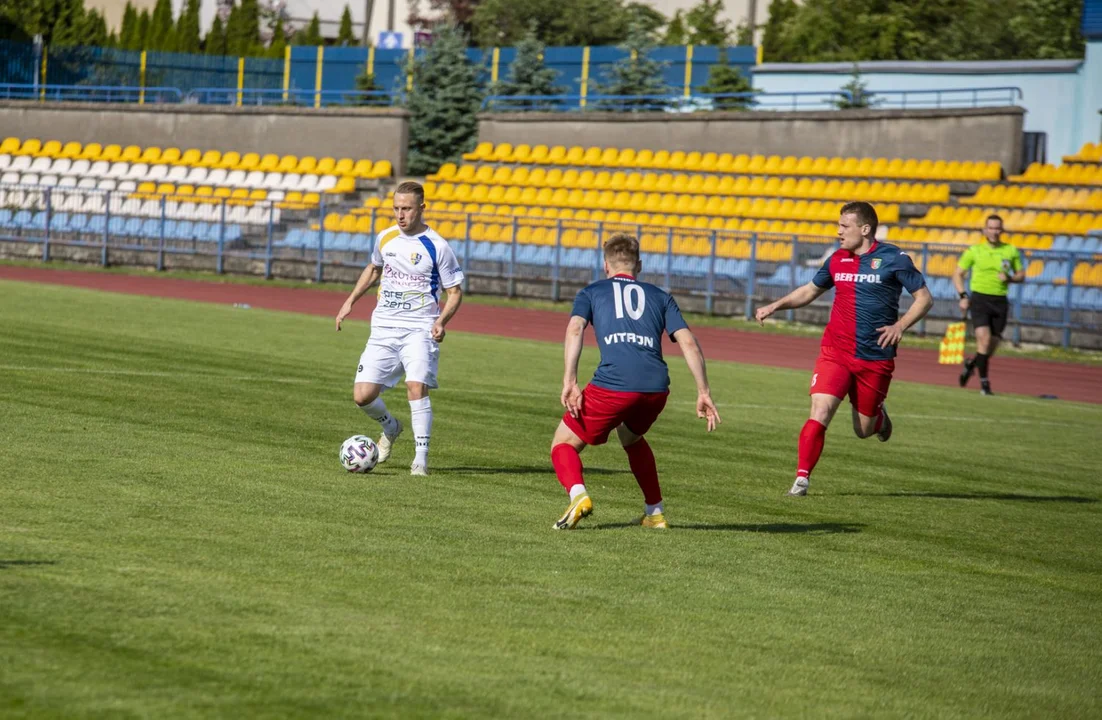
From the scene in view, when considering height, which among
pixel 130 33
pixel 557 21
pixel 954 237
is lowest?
pixel 954 237

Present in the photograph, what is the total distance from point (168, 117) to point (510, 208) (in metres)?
15.2

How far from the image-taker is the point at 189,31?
64438 mm

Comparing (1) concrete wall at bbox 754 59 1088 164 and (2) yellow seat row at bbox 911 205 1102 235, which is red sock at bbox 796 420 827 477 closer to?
(2) yellow seat row at bbox 911 205 1102 235

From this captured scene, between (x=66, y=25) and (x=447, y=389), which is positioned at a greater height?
(x=66, y=25)

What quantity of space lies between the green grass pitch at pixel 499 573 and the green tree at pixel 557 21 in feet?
188

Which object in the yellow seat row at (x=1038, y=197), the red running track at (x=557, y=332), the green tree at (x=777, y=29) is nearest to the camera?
the red running track at (x=557, y=332)

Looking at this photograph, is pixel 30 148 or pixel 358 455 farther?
pixel 30 148

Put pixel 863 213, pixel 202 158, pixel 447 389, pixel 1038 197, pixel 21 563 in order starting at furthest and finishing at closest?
pixel 202 158 < pixel 1038 197 < pixel 447 389 < pixel 863 213 < pixel 21 563

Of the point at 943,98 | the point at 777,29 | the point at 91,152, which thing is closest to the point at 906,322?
the point at 943,98

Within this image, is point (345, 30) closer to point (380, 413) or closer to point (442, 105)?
point (442, 105)

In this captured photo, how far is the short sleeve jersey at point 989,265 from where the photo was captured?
65.3 feet

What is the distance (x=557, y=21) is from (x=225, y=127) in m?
26.3

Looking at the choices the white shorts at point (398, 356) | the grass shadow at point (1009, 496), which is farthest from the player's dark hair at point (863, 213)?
the white shorts at point (398, 356)

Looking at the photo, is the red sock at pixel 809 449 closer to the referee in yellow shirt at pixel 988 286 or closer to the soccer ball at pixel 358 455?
the soccer ball at pixel 358 455
